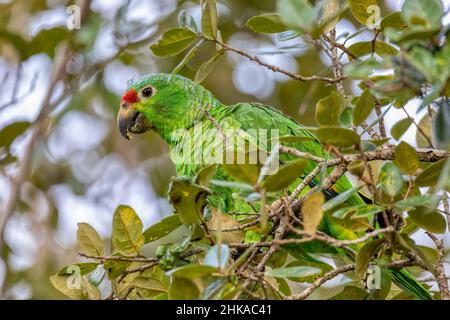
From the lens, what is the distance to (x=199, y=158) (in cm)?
249

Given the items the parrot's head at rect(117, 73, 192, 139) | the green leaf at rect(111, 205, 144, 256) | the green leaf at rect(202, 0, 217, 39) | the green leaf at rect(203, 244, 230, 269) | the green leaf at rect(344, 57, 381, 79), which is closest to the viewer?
the green leaf at rect(344, 57, 381, 79)

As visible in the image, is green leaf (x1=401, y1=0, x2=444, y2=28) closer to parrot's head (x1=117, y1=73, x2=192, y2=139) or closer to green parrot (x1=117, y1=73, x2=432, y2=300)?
green parrot (x1=117, y1=73, x2=432, y2=300)

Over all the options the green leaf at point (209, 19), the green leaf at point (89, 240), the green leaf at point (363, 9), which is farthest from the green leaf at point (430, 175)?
the green leaf at point (89, 240)

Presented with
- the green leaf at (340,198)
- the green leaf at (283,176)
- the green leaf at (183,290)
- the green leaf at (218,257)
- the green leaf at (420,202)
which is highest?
the green leaf at (283,176)

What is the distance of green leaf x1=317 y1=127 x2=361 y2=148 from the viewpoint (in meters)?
1.31

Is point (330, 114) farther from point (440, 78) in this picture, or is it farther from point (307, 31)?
point (440, 78)

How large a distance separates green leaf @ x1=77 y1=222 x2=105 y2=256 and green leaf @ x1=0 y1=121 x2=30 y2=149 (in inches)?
41.9

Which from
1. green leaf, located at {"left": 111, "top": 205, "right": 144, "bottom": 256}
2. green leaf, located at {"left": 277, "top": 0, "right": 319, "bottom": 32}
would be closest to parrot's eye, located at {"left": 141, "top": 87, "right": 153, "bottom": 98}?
green leaf, located at {"left": 111, "top": 205, "right": 144, "bottom": 256}

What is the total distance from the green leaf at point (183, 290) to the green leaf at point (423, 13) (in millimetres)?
719

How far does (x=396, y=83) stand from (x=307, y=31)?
212mm

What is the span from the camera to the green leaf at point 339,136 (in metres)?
1.31

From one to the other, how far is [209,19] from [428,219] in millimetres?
853

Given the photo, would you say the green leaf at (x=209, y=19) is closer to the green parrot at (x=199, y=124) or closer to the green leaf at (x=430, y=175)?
the green parrot at (x=199, y=124)

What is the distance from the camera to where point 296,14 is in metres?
1.23
